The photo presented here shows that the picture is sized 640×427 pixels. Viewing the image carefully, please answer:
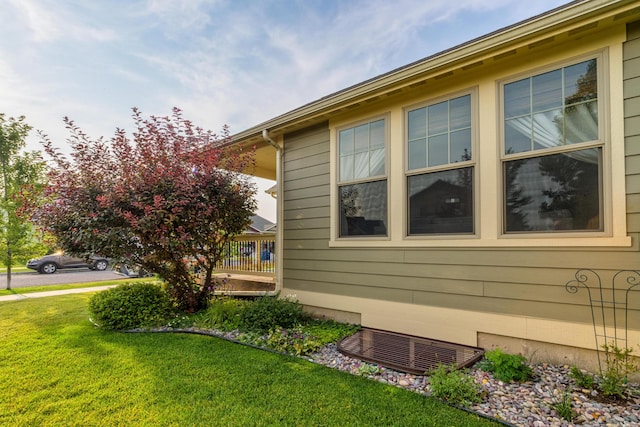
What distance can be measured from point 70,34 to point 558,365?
8.88 m

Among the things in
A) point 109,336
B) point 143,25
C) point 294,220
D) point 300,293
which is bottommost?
point 109,336

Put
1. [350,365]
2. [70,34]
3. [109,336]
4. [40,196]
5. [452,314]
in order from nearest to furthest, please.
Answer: [350,365] → [452,314] → [109,336] → [40,196] → [70,34]

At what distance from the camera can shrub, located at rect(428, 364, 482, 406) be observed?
7.81ft

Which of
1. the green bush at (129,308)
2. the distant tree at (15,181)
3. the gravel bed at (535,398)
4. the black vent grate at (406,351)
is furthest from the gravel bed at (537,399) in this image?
the distant tree at (15,181)

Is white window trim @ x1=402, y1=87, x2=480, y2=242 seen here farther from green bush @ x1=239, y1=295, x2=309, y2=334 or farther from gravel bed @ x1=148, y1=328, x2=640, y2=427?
green bush @ x1=239, y1=295, x2=309, y2=334

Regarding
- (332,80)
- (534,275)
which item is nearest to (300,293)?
(534,275)

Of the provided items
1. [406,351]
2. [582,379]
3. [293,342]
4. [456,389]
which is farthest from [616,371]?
[293,342]

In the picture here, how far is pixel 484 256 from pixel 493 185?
2.51 feet

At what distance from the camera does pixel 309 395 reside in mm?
2508

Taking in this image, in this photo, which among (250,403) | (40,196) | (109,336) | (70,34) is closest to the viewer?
(250,403)

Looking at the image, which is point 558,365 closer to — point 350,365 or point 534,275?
point 534,275

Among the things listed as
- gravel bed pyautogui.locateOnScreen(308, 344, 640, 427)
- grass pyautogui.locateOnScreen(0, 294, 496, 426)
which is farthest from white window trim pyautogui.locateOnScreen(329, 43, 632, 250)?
grass pyautogui.locateOnScreen(0, 294, 496, 426)

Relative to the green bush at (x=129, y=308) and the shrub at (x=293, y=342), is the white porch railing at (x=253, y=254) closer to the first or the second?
the green bush at (x=129, y=308)

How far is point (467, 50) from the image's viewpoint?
10.5 ft
